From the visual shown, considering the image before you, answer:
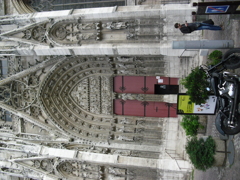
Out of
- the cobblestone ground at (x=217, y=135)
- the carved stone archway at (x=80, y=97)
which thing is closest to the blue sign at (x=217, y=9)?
the cobblestone ground at (x=217, y=135)

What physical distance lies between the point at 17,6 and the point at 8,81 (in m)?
3.25

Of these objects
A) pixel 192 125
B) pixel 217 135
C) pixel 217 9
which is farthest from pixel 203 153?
pixel 217 9

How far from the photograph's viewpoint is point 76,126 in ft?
37.6

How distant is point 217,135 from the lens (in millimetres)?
8102

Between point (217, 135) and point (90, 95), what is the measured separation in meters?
5.88

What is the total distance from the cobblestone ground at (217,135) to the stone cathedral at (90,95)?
862mm

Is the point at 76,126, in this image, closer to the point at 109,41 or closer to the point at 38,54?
the point at 38,54

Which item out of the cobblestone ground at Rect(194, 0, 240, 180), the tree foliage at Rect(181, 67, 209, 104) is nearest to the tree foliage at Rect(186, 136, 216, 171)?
the cobblestone ground at Rect(194, 0, 240, 180)

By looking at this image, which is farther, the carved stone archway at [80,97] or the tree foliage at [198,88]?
the carved stone archway at [80,97]

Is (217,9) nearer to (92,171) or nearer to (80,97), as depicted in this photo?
(80,97)

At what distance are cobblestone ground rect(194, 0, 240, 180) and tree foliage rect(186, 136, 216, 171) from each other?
1.53 feet

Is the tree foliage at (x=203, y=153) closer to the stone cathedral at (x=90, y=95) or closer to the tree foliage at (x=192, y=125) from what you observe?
the tree foliage at (x=192, y=125)

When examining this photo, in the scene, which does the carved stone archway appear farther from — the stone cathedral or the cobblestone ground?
the cobblestone ground

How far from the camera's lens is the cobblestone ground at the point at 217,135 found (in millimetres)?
6738
